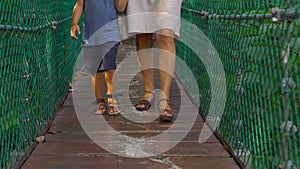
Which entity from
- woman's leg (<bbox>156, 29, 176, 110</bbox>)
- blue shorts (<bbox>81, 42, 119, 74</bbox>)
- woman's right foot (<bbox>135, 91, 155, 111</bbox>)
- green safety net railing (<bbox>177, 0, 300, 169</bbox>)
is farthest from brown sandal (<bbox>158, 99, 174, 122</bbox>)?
blue shorts (<bbox>81, 42, 119, 74</bbox>)

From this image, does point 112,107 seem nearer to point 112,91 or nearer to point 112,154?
point 112,91

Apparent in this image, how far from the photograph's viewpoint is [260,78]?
2.25m

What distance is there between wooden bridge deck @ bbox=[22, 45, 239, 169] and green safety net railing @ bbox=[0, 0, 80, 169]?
0.10 metres

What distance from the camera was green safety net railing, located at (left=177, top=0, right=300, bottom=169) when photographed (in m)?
1.87

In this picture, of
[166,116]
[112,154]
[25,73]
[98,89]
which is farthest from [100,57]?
[112,154]

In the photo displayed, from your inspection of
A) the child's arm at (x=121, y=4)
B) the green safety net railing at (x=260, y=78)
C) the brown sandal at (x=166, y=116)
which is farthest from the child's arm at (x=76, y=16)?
the green safety net railing at (x=260, y=78)

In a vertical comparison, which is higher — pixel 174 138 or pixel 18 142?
pixel 18 142

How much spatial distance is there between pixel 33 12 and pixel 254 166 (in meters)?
1.50

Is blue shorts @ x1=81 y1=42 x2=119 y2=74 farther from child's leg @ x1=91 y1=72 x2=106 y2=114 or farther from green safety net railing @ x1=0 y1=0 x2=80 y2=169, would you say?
green safety net railing @ x1=0 y1=0 x2=80 y2=169

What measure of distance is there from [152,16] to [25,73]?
108 cm

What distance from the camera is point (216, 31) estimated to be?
3.21 metres

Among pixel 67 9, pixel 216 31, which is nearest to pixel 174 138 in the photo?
pixel 216 31

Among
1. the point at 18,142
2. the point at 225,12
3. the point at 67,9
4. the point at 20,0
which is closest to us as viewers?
the point at 18,142

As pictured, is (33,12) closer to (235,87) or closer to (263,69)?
(235,87)
